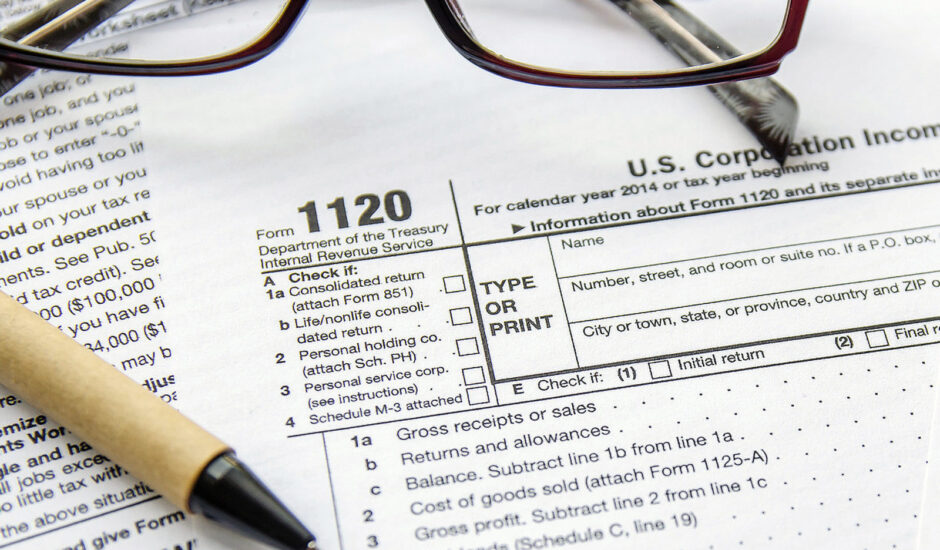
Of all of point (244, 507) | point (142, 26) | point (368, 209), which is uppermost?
point (142, 26)

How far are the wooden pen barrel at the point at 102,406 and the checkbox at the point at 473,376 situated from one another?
0.11 m

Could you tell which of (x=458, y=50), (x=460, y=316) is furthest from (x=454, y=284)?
(x=458, y=50)

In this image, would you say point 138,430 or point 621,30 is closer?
point 138,430

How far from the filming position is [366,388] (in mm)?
358

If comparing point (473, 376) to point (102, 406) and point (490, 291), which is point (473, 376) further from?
point (102, 406)

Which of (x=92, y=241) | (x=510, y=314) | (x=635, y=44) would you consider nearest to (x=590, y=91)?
(x=635, y=44)

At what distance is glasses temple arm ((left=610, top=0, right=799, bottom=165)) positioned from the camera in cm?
43

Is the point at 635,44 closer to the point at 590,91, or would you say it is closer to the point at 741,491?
the point at 590,91

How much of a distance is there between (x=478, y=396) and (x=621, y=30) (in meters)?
0.25

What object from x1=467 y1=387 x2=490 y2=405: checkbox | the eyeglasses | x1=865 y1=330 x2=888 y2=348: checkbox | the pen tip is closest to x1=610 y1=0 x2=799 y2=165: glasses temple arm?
the eyeglasses

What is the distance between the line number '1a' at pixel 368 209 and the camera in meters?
0.40

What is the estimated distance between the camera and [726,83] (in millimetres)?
438

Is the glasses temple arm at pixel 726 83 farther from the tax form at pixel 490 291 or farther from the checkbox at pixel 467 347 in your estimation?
the checkbox at pixel 467 347

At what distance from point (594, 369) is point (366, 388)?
0.11 meters
